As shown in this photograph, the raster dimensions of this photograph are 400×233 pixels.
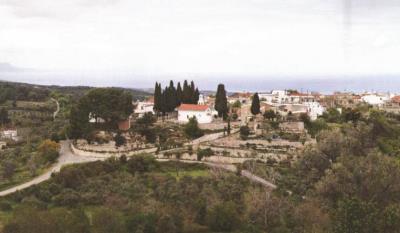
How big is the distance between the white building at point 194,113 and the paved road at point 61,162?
9.04 m

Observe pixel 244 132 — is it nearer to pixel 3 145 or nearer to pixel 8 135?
pixel 3 145

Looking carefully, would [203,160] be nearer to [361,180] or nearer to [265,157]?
[265,157]

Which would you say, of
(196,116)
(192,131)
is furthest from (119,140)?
(196,116)

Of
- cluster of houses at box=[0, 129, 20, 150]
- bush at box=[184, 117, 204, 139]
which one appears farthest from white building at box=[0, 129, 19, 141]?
bush at box=[184, 117, 204, 139]

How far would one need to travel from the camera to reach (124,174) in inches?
994

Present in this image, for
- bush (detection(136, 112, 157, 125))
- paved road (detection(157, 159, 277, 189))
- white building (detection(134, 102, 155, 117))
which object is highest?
white building (detection(134, 102, 155, 117))

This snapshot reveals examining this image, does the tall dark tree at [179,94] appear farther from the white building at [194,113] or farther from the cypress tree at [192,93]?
the white building at [194,113]

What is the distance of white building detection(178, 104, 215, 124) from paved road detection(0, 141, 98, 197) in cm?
904

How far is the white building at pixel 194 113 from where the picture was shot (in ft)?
125

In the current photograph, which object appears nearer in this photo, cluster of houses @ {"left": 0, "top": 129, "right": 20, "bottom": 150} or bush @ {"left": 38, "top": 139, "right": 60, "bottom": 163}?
bush @ {"left": 38, "top": 139, "right": 60, "bottom": 163}

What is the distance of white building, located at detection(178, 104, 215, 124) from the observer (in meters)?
38.2

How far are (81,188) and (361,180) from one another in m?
12.9

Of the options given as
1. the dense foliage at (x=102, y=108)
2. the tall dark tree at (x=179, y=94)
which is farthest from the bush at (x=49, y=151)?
the tall dark tree at (x=179, y=94)

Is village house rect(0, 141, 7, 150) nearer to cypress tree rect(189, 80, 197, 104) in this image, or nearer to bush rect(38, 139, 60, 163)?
bush rect(38, 139, 60, 163)
